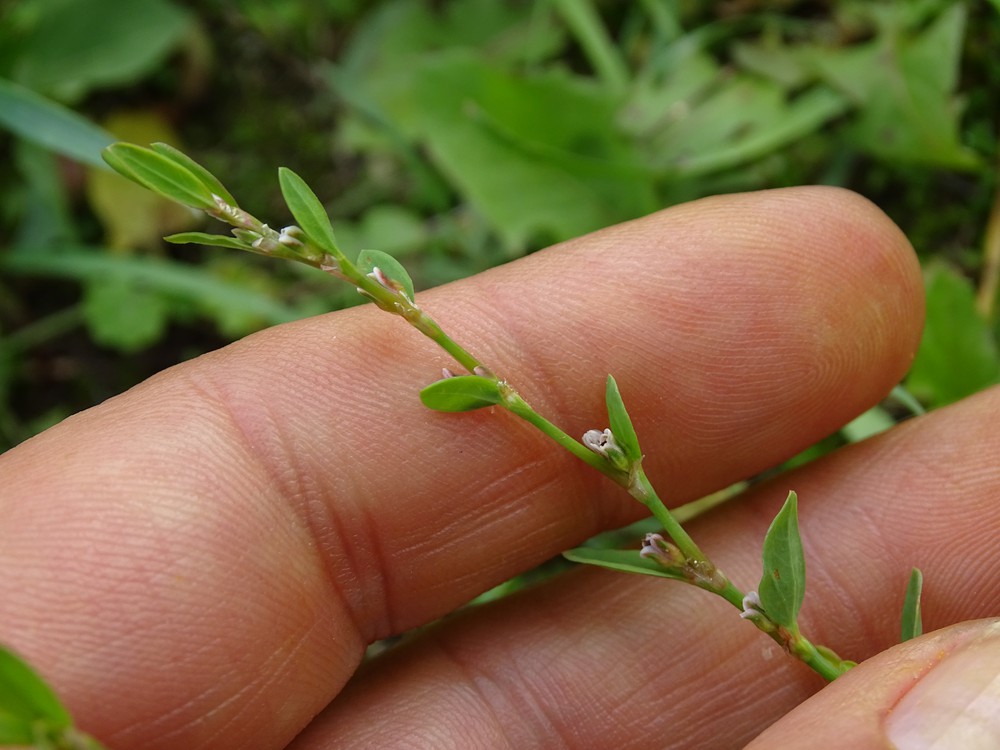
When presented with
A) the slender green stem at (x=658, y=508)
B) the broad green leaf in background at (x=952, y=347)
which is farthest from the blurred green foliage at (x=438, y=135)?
the slender green stem at (x=658, y=508)

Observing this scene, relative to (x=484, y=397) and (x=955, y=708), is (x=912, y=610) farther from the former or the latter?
(x=484, y=397)

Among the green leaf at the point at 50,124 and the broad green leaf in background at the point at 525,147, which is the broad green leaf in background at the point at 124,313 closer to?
the green leaf at the point at 50,124

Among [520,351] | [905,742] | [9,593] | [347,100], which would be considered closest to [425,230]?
[347,100]

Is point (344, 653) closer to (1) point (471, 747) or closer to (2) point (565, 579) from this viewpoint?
(1) point (471, 747)

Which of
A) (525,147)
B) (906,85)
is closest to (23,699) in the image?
(525,147)

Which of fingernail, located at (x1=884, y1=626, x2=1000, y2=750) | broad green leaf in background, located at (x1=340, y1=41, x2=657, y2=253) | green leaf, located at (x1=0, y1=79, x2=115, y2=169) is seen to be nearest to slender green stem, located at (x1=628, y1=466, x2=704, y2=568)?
fingernail, located at (x1=884, y1=626, x2=1000, y2=750)
